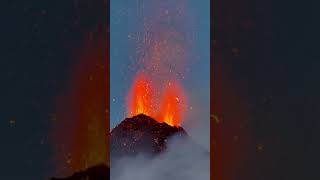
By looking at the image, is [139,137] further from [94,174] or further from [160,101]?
[94,174]

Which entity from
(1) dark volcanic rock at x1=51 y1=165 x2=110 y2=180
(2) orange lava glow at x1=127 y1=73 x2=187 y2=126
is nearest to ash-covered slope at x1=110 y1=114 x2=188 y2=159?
(2) orange lava glow at x1=127 y1=73 x2=187 y2=126

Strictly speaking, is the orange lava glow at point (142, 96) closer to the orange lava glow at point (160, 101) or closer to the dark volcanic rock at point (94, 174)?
the orange lava glow at point (160, 101)

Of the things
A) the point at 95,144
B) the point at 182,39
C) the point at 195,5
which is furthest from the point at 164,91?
the point at 95,144

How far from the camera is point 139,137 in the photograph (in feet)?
8.62

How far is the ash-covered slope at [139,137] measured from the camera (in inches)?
101

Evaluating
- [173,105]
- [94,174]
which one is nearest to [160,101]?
[173,105]

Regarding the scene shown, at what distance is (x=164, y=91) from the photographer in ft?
8.64

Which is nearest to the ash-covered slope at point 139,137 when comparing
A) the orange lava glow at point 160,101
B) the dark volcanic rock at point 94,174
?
the orange lava glow at point 160,101

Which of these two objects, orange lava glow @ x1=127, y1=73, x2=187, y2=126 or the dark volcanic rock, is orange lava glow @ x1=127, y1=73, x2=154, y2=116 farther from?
the dark volcanic rock

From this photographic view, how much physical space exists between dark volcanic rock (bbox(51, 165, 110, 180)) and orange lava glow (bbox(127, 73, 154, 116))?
0.65m

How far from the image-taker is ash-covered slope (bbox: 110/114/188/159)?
2.56 metres

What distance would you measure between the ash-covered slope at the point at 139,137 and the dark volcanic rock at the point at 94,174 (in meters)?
0.61
